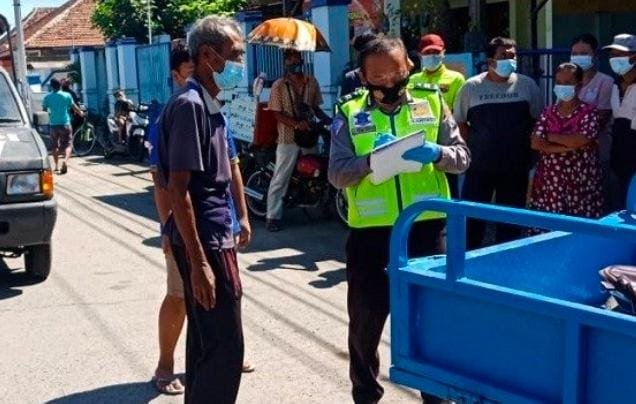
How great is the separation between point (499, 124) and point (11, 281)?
4.14 meters

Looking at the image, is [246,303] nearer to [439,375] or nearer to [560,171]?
[560,171]

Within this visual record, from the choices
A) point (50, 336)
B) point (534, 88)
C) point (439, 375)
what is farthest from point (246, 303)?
point (439, 375)

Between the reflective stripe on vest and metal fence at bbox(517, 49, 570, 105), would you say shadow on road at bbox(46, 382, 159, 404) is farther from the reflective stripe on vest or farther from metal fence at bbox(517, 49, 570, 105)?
metal fence at bbox(517, 49, 570, 105)

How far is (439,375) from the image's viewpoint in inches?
118

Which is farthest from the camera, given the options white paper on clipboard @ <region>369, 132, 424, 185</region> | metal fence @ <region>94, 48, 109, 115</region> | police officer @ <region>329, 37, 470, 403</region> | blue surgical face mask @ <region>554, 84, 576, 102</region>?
metal fence @ <region>94, 48, 109, 115</region>

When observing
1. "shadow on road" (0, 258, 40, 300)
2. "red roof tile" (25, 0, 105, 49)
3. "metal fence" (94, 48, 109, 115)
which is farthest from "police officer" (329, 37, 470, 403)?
"red roof tile" (25, 0, 105, 49)

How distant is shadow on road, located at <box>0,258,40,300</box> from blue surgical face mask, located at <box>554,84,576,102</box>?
4324 millimetres

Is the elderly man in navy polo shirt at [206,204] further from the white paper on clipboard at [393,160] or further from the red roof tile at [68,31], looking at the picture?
the red roof tile at [68,31]

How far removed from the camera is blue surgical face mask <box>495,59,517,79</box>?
21.7 ft

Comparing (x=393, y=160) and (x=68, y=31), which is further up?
(x=68, y=31)

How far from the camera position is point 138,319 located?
6500 mm

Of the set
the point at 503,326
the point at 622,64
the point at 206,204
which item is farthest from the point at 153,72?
the point at 503,326

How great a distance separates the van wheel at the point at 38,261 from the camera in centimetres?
759

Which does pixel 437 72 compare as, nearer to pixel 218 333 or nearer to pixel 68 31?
pixel 218 333
